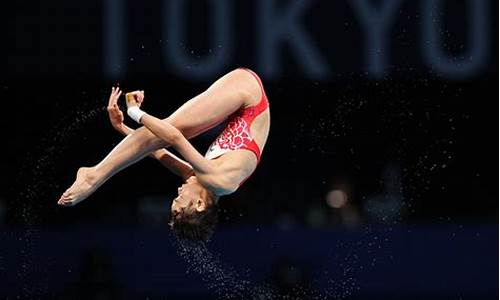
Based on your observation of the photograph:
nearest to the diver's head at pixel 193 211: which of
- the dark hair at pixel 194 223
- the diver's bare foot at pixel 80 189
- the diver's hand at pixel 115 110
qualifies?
the dark hair at pixel 194 223

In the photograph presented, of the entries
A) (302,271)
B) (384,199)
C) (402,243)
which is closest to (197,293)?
(302,271)

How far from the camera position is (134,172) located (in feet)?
35.3

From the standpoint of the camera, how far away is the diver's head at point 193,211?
21.7 feet

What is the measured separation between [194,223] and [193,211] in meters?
0.07

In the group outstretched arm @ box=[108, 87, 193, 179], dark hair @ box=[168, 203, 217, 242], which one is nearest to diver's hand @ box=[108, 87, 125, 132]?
outstretched arm @ box=[108, 87, 193, 179]

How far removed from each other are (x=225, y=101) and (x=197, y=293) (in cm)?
335

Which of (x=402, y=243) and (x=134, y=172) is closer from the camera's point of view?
(x=402, y=243)

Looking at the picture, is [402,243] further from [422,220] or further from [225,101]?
[225,101]

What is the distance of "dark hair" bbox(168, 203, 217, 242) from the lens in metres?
6.63

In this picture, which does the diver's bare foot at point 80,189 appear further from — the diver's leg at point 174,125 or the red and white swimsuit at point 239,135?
the red and white swimsuit at point 239,135

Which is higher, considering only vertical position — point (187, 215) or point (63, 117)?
point (187, 215)

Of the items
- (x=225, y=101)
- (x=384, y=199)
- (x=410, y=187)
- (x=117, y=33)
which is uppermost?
(x=225, y=101)

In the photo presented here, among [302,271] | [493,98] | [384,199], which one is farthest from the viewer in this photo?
[384,199]

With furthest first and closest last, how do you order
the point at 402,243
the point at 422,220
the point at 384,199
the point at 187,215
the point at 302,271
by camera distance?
the point at 384,199 → the point at 422,220 → the point at 402,243 → the point at 302,271 → the point at 187,215
